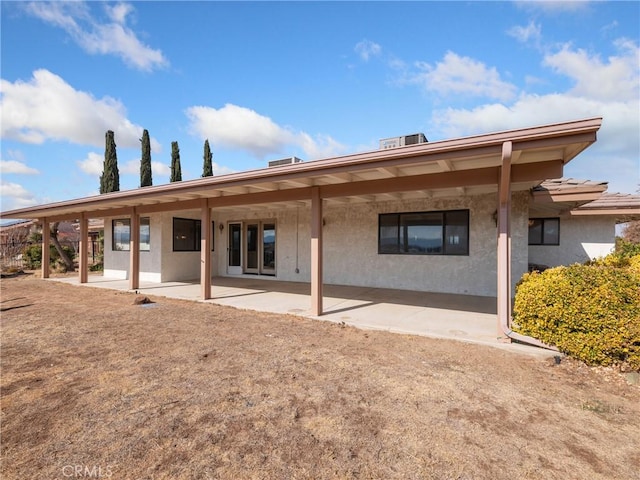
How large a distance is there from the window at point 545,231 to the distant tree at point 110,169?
89.9ft

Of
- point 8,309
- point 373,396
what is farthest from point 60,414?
point 8,309

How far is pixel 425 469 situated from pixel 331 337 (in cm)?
317

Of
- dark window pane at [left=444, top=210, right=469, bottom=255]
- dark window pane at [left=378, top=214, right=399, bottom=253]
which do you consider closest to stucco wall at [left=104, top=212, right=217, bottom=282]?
dark window pane at [left=378, top=214, right=399, bottom=253]

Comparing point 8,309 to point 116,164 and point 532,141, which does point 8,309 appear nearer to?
point 532,141

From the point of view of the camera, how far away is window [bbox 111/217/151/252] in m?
12.1

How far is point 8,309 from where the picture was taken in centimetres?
759

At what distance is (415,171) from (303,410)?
4079mm

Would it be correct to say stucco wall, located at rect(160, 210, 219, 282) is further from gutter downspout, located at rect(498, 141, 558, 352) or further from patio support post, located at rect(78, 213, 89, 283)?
gutter downspout, located at rect(498, 141, 558, 352)

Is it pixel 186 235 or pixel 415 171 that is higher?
pixel 415 171

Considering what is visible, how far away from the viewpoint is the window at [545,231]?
1027 centimetres

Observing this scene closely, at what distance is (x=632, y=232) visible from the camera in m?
17.2

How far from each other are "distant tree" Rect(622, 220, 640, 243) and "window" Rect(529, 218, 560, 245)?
33.2 ft

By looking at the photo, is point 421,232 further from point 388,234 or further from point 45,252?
point 45,252

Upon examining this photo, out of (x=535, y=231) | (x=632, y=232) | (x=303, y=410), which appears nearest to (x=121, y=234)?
(x=303, y=410)
